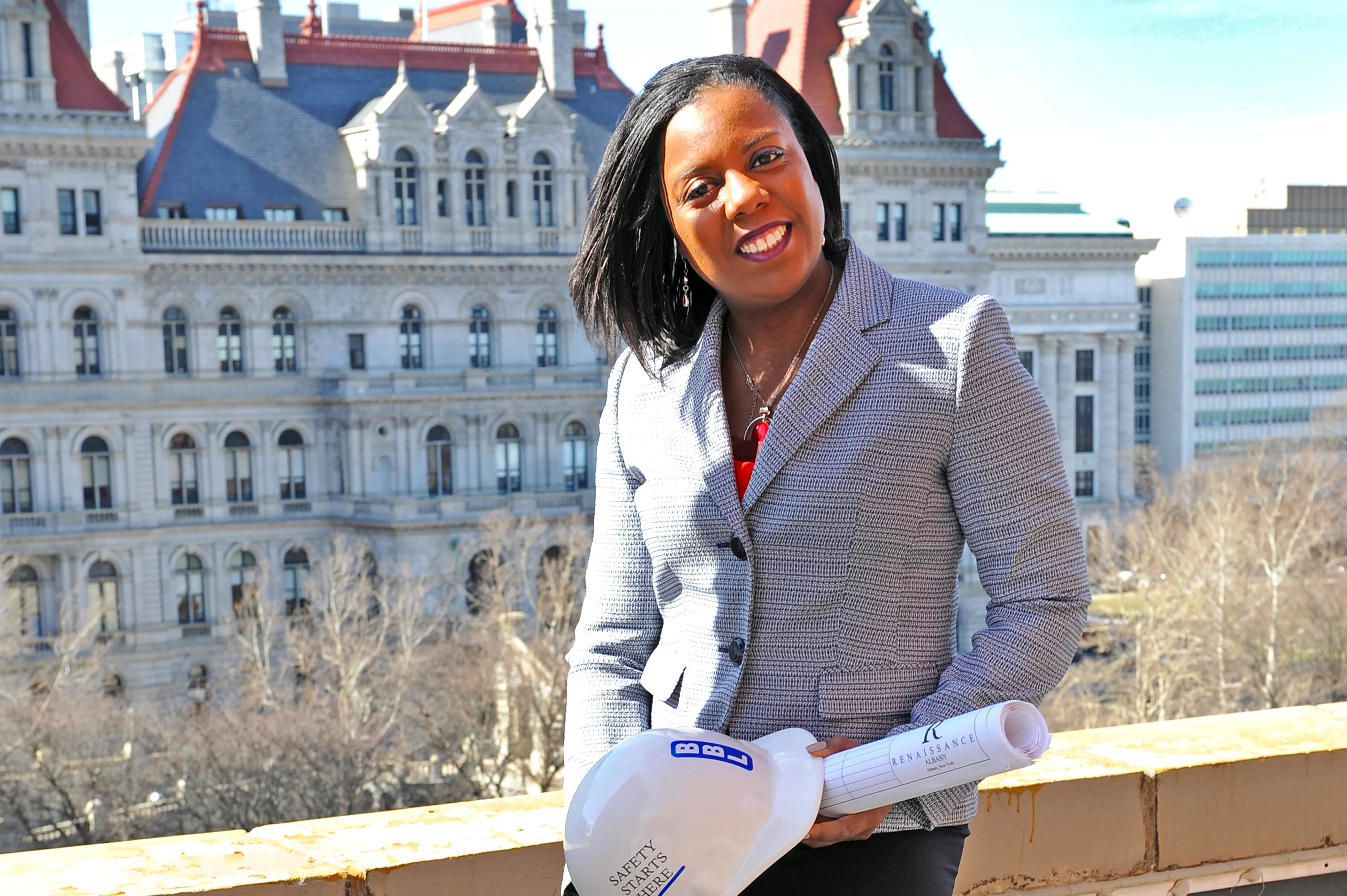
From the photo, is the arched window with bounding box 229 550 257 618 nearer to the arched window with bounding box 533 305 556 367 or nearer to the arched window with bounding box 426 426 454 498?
the arched window with bounding box 426 426 454 498

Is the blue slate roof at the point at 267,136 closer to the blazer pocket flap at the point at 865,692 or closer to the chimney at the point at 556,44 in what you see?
the chimney at the point at 556,44

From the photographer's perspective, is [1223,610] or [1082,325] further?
[1082,325]

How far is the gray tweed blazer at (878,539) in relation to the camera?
251 cm

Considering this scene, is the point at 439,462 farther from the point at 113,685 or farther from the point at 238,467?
the point at 113,685

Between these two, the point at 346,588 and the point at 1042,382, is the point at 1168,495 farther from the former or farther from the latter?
the point at 346,588

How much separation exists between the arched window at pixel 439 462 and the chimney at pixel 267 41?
26.7 ft

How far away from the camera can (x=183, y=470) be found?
38125 millimetres

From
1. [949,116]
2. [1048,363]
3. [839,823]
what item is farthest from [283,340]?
[839,823]

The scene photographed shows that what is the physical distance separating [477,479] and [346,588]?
19.3 ft

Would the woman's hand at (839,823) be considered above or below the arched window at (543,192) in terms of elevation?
below

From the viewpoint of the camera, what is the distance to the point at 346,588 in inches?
1380

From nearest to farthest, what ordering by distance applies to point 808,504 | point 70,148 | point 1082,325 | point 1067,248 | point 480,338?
point 808,504
point 70,148
point 480,338
point 1067,248
point 1082,325

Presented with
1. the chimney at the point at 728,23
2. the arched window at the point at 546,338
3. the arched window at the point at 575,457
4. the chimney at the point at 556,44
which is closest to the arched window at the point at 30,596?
the arched window at the point at 575,457

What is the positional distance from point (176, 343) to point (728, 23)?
14.0 metres
